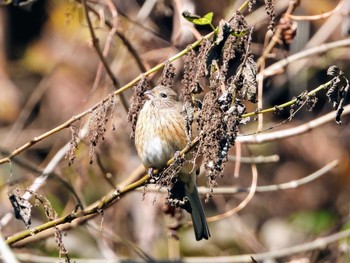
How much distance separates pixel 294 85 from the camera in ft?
25.2

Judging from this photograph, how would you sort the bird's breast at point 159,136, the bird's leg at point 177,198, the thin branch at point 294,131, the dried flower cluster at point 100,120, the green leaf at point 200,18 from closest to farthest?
the green leaf at point 200,18, the dried flower cluster at point 100,120, the bird's leg at point 177,198, the bird's breast at point 159,136, the thin branch at point 294,131

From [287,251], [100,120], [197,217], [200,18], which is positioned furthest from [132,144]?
[200,18]

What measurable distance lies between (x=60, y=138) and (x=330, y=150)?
9.05 feet

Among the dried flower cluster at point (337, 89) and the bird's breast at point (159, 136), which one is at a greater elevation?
the bird's breast at point (159, 136)

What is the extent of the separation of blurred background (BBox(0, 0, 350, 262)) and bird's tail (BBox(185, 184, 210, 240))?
122cm

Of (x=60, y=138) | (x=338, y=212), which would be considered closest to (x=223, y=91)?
(x=60, y=138)

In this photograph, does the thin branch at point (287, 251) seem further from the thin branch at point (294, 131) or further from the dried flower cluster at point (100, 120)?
the dried flower cluster at point (100, 120)

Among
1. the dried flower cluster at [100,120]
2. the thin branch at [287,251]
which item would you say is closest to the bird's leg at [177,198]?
the dried flower cluster at [100,120]

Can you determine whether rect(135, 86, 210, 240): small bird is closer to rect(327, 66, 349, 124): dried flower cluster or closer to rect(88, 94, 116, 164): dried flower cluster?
rect(88, 94, 116, 164): dried flower cluster

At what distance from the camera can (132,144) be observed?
752 centimetres

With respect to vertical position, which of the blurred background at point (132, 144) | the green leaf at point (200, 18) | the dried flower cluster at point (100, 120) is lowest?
the dried flower cluster at point (100, 120)

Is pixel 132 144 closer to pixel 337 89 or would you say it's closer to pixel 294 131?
pixel 294 131

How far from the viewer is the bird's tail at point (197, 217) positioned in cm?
479

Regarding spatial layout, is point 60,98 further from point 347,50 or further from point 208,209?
point 347,50
